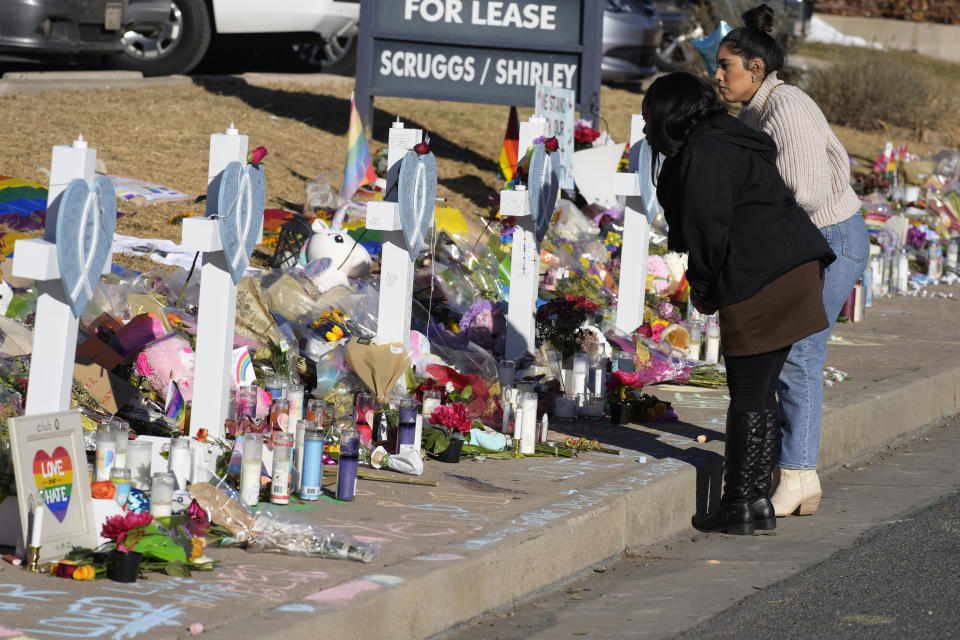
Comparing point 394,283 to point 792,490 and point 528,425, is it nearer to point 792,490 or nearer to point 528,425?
point 528,425

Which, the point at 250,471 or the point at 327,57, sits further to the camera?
the point at 327,57

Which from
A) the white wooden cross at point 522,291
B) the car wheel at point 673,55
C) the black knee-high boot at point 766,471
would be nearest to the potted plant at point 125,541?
the black knee-high boot at point 766,471

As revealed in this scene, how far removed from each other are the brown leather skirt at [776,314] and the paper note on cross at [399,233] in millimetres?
1629

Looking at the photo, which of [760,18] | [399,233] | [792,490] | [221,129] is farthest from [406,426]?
[221,129]

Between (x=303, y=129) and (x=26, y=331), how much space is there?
22.0 ft

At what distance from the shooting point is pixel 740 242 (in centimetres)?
509

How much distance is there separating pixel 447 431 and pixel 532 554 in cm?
123

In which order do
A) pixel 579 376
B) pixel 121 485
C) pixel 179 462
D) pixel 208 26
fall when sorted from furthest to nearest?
pixel 208 26, pixel 579 376, pixel 179 462, pixel 121 485

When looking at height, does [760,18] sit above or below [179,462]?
above

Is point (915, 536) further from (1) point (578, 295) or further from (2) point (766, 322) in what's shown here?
(1) point (578, 295)

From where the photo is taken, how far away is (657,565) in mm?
5090

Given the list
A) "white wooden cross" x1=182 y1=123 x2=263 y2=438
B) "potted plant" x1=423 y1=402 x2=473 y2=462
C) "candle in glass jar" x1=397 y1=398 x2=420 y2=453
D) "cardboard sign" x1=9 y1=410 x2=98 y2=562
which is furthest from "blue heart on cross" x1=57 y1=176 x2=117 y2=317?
"potted plant" x1=423 y1=402 x2=473 y2=462

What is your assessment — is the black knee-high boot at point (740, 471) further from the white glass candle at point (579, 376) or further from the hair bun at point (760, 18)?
the hair bun at point (760, 18)

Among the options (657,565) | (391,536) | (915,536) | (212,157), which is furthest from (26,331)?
(915,536)
